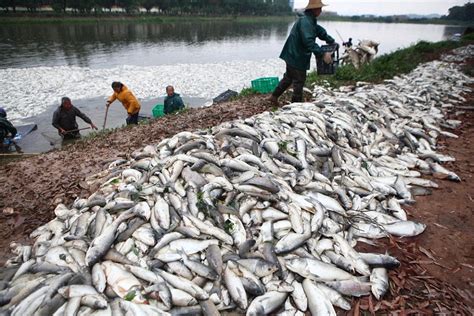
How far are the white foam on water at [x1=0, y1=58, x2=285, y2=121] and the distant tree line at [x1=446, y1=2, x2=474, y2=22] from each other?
82.5 m

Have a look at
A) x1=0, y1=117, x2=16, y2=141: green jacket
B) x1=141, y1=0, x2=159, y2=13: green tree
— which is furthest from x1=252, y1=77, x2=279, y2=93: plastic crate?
x1=141, y1=0, x2=159, y2=13: green tree

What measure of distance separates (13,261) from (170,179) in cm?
185

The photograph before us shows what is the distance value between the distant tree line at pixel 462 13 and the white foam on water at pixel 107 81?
82.5 meters

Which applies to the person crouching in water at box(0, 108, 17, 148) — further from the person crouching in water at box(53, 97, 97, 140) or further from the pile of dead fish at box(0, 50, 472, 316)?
the pile of dead fish at box(0, 50, 472, 316)

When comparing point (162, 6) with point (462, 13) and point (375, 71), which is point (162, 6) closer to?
point (375, 71)

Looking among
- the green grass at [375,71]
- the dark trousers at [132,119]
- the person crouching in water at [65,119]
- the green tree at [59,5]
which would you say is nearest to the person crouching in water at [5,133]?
the person crouching in water at [65,119]

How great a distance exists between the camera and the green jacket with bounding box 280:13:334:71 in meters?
6.68

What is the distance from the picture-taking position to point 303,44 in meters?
6.91

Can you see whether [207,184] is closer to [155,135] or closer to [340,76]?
[155,135]

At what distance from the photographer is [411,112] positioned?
7.85 m

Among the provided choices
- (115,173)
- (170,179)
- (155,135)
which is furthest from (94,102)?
(170,179)

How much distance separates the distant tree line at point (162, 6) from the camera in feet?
147

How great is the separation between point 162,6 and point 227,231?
2667 inches

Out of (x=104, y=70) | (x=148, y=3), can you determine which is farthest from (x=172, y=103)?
(x=148, y=3)
